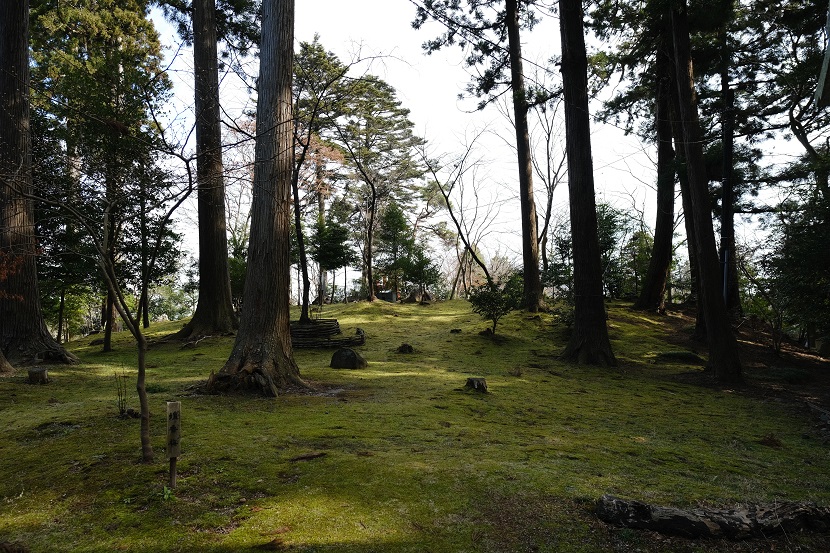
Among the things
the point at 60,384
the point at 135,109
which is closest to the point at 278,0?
the point at 135,109

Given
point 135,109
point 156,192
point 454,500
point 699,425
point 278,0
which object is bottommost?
point 699,425

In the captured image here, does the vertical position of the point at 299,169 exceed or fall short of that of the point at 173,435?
it exceeds it

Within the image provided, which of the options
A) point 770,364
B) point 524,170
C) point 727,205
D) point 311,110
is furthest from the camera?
point 311,110

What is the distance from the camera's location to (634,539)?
233cm

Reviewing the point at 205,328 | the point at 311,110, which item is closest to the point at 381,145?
the point at 311,110

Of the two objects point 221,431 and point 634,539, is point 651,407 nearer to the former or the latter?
point 634,539

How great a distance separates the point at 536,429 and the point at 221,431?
2.97 m

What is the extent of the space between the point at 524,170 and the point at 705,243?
6043 millimetres

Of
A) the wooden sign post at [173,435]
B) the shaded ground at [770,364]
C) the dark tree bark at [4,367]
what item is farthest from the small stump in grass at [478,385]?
the dark tree bark at [4,367]

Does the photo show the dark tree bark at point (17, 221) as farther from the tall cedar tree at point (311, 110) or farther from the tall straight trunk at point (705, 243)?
the tall straight trunk at point (705, 243)

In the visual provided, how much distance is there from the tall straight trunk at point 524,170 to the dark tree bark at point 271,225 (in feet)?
27.2

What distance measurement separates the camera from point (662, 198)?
43.7ft

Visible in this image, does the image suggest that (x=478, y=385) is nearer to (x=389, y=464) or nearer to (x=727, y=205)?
(x=389, y=464)

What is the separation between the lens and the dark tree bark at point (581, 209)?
924 cm
